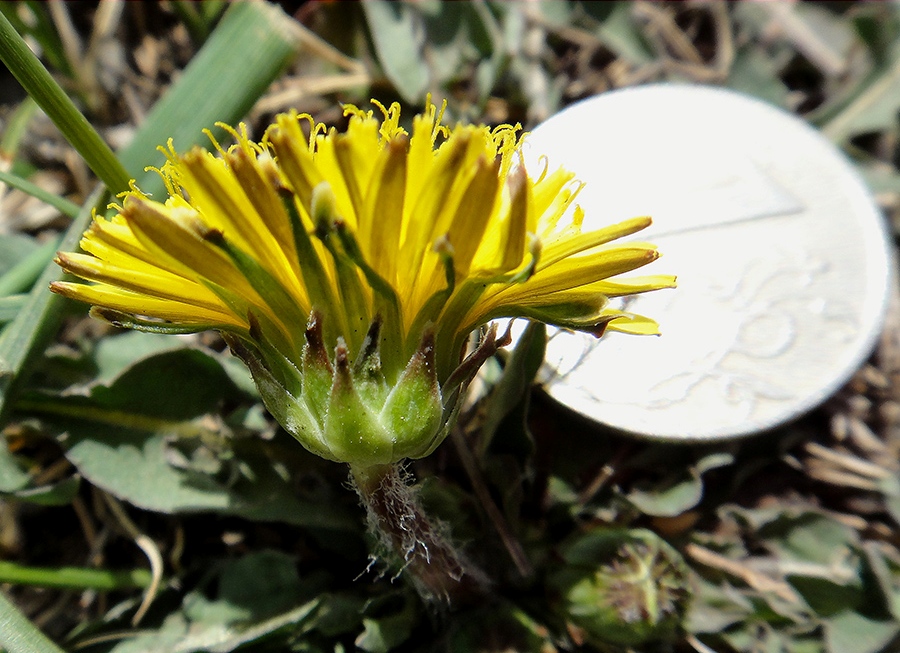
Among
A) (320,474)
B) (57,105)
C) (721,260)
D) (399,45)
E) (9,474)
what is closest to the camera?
(57,105)

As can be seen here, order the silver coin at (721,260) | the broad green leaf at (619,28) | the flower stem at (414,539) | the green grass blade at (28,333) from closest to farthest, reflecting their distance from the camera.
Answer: the flower stem at (414,539) → the green grass blade at (28,333) → the silver coin at (721,260) → the broad green leaf at (619,28)

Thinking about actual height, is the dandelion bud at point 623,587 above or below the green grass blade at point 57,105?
below

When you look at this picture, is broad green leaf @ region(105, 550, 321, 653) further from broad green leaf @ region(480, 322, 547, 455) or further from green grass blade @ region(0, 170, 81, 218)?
green grass blade @ region(0, 170, 81, 218)

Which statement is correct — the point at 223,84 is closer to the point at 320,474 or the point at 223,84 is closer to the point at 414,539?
the point at 320,474

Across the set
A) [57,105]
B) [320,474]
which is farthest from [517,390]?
[57,105]

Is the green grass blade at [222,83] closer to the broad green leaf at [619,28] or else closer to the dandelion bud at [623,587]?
the broad green leaf at [619,28]

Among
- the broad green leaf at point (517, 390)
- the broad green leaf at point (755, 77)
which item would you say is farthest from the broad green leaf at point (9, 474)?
the broad green leaf at point (755, 77)

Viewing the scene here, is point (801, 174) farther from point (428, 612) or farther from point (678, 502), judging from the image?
point (428, 612)
